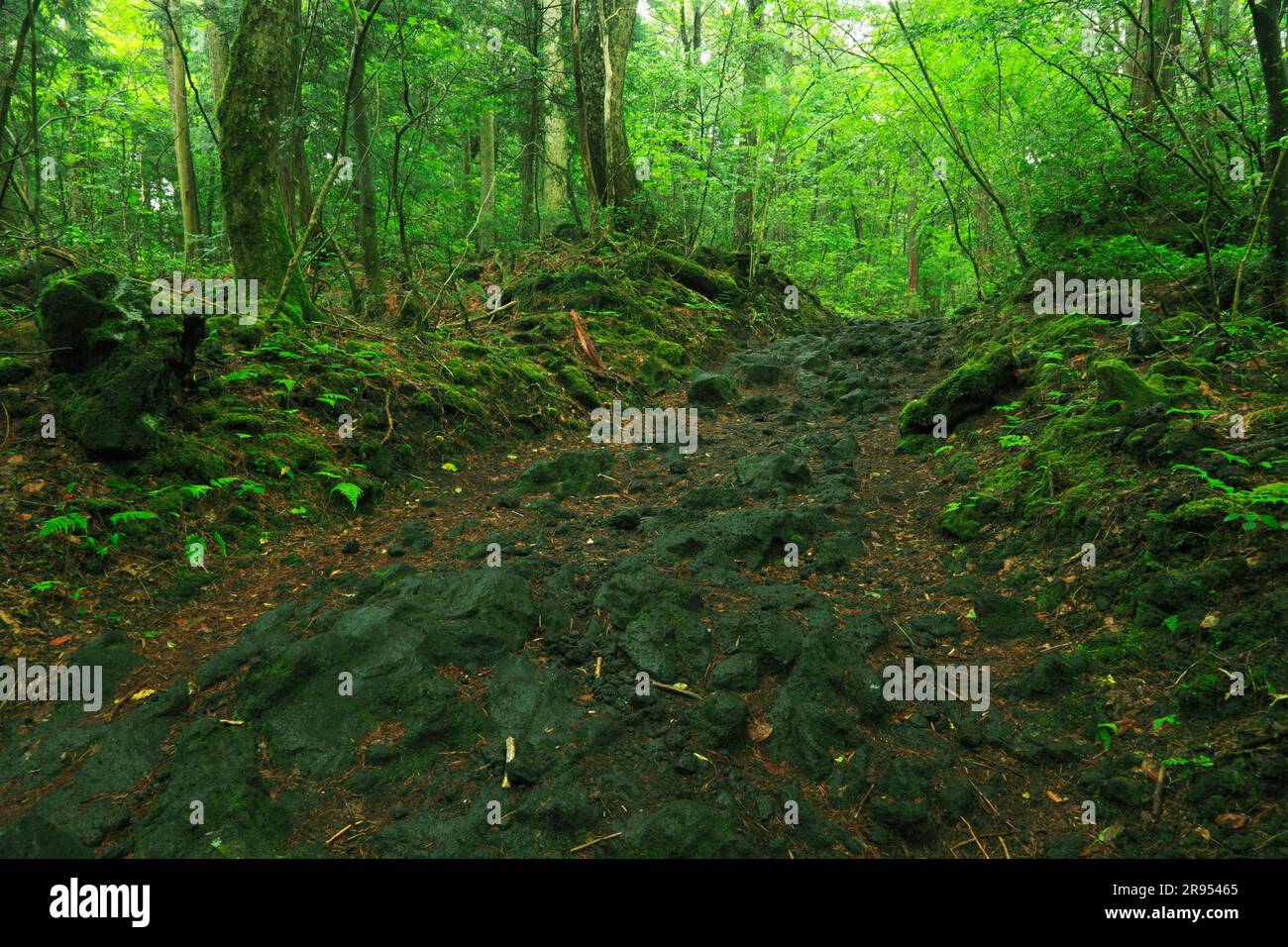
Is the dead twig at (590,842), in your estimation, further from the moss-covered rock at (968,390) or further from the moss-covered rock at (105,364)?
the moss-covered rock at (968,390)

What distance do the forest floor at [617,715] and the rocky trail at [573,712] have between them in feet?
0.05

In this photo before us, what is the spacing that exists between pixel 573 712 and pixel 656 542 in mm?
2002

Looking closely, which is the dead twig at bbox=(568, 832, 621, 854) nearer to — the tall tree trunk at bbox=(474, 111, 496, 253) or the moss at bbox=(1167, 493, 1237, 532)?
the moss at bbox=(1167, 493, 1237, 532)

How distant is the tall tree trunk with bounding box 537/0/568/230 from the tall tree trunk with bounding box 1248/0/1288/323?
11.1m

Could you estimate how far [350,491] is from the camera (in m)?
5.69

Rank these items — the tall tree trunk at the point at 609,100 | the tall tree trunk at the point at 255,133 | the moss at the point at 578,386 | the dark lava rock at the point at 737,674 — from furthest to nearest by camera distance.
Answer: the tall tree trunk at the point at 609,100, the moss at the point at 578,386, the tall tree trunk at the point at 255,133, the dark lava rock at the point at 737,674

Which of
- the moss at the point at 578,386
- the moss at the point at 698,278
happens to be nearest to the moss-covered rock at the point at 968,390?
the moss at the point at 578,386

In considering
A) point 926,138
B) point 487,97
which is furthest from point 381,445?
point 926,138

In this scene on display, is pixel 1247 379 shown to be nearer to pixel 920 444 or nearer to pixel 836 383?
pixel 920 444

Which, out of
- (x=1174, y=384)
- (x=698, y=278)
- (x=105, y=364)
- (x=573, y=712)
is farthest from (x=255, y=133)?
(x=1174, y=384)

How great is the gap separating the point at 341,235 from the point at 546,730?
15.3 meters

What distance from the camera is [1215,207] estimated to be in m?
7.97

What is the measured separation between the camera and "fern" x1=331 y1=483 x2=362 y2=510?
5.69 meters

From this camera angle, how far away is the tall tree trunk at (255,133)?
7.03 meters
